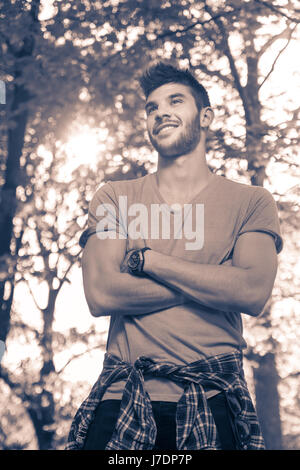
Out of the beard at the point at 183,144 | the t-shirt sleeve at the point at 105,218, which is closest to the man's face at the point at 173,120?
the beard at the point at 183,144

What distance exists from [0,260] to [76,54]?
2155 mm

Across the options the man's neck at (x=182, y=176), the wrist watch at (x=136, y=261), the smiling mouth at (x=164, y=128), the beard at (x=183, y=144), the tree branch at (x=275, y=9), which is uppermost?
the tree branch at (x=275, y=9)

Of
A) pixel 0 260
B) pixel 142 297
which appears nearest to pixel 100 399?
pixel 142 297

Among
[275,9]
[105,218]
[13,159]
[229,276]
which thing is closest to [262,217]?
[229,276]

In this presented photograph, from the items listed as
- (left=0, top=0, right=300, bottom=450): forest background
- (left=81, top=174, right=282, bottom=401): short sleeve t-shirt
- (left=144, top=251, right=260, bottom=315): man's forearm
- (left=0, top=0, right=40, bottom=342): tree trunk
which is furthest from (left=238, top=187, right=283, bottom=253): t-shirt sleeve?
(left=0, top=0, right=40, bottom=342): tree trunk

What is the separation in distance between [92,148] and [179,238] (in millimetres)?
3570

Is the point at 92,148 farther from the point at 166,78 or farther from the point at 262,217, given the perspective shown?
the point at 262,217

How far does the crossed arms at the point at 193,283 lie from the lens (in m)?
1.91

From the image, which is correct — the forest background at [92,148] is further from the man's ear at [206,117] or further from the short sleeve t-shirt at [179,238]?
the short sleeve t-shirt at [179,238]

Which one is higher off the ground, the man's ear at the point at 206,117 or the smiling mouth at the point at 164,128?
the man's ear at the point at 206,117

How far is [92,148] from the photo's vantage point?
545 cm

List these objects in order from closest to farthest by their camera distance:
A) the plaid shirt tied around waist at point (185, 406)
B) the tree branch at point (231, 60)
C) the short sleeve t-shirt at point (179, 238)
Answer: the plaid shirt tied around waist at point (185, 406)
the short sleeve t-shirt at point (179, 238)
the tree branch at point (231, 60)

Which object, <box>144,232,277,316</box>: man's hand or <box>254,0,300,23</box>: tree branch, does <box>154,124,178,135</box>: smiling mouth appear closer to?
<box>144,232,277,316</box>: man's hand

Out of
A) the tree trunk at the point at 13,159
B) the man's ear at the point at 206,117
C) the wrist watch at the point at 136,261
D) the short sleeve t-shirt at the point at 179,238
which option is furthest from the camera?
the tree trunk at the point at 13,159
